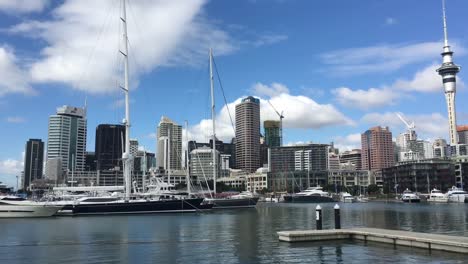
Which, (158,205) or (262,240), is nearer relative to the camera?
(262,240)

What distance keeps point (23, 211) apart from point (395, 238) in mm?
74645

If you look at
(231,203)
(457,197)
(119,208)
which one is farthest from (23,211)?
(457,197)

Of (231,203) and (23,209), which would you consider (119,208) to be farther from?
(231,203)

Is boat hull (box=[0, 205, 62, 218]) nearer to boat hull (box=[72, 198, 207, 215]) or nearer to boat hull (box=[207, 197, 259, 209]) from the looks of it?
boat hull (box=[72, 198, 207, 215])

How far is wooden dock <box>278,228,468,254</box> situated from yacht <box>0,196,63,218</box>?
6530 cm

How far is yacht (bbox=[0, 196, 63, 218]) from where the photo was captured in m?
87.9

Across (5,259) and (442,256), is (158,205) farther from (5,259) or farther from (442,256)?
(442,256)

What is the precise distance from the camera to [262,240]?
43281mm

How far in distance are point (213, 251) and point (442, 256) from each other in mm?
16255

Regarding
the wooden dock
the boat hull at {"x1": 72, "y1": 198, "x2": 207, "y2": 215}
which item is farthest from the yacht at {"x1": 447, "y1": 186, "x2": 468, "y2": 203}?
the wooden dock

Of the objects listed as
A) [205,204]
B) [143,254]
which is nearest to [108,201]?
[205,204]

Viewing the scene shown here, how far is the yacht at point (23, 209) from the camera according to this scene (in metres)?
87.9

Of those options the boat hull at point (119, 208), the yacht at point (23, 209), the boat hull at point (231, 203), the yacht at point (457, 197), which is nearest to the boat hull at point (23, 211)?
the yacht at point (23, 209)

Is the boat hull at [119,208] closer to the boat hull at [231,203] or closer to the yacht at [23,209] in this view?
the yacht at [23,209]
